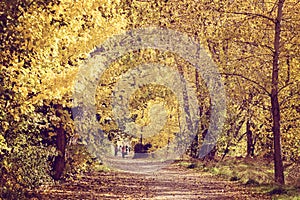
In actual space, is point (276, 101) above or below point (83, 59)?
below

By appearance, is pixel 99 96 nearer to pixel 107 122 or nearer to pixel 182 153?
pixel 107 122

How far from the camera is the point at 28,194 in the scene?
1491cm

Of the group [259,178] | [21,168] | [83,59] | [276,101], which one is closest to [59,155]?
[83,59]

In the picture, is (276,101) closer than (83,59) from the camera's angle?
No

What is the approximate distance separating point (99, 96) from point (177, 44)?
900 cm

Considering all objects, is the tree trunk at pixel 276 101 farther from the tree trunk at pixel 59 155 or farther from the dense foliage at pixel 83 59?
the tree trunk at pixel 59 155

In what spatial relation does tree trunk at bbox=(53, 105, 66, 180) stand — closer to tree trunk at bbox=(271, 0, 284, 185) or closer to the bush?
the bush

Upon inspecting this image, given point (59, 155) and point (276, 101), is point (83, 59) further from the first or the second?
point (276, 101)

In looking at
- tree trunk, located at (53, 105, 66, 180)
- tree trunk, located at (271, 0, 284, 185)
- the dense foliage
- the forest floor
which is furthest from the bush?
tree trunk, located at (271, 0, 284, 185)

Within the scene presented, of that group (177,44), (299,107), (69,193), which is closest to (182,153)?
(177,44)

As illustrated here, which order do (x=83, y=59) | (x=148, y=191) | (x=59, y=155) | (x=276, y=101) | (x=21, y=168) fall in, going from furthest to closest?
(x=59, y=155), (x=148, y=191), (x=276, y=101), (x=83, y=59), (x=21, y=168)

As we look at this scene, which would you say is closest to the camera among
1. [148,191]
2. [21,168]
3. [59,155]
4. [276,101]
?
[21,168]

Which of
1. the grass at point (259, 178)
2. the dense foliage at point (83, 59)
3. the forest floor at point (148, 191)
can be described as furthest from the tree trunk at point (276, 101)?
the forest floor at point (148, 191)

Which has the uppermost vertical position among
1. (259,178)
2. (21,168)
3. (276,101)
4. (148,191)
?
(276,101)
